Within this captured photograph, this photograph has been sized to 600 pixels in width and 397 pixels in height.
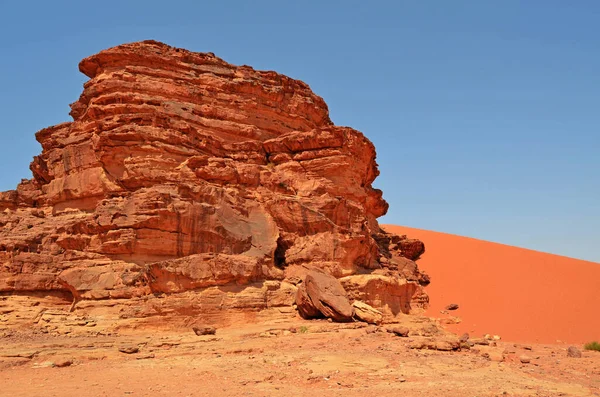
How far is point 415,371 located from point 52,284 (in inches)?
397

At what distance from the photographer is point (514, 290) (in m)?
25.8

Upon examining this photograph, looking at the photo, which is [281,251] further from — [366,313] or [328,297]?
[366,313]

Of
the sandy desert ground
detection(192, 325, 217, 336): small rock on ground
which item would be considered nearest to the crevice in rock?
the sandy desert ground

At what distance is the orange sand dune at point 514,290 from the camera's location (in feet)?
69.5

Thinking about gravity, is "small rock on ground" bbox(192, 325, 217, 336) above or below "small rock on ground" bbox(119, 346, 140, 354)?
above

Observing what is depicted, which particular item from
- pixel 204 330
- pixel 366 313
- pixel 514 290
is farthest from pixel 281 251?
pixel 514 290

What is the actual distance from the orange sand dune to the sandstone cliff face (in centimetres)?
309

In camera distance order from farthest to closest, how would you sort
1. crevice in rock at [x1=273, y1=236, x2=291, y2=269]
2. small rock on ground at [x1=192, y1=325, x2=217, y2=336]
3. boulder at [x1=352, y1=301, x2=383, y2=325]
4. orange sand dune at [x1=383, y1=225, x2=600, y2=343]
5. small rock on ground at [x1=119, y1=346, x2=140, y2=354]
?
orange sand dune at [x1=383, y1=225, x2=600, y2=343] < crevice in rock at [x1=273, y1=236, x2=291, y2=269] < boulder at [x1=352, y1=301, x2=383, y2=325] < small rock on ground at [x1=192, y1=325, x2=217, y2=336] < small rock on ground at [x1=119, y1=346, x2=140, y2=354]

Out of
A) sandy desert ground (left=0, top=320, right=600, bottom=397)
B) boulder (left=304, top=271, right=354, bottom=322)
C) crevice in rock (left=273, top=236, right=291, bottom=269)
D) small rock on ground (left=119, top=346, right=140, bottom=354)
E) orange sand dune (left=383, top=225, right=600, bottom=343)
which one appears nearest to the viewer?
sandy desert ground (left=0, top=320, right=600, bottom=397)

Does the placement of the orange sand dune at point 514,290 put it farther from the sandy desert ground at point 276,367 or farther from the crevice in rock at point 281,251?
the crevice in rock at point 281,251

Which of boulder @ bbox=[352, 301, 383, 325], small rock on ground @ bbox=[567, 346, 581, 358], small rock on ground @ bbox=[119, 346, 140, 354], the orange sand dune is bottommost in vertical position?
small rock on ground @ bbox=[119, 346, 140, 354]

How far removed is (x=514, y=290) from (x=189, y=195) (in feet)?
58.3

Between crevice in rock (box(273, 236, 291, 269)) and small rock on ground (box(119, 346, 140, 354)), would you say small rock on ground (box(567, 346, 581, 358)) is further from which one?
small rock on ground (box(119, 346, 140, 354))

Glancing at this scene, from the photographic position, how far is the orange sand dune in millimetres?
21172
